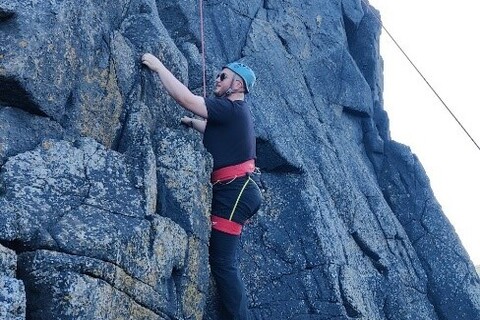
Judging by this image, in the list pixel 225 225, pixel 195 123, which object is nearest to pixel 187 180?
pixel 225 225

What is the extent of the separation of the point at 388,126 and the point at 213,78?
31.2 feet

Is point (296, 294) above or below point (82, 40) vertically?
below

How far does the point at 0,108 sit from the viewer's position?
7.91m

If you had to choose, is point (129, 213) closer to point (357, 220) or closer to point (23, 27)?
point (23, 27)

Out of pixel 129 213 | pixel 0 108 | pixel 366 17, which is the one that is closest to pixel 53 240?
pixel 129 213

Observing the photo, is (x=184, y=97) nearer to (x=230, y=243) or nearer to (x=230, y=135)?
(x=230, y=135)

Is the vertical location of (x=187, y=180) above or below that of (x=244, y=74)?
below

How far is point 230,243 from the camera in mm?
9492

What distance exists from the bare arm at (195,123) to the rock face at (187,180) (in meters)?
0.21

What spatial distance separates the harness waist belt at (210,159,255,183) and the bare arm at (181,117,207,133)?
1.13 metres

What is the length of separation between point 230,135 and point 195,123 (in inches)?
42.1

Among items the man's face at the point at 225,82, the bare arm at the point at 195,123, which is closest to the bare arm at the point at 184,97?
the man's face at the point at 225,82

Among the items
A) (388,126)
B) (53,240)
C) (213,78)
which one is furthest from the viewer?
(388,126)

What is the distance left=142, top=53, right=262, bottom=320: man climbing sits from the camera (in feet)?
30.6
